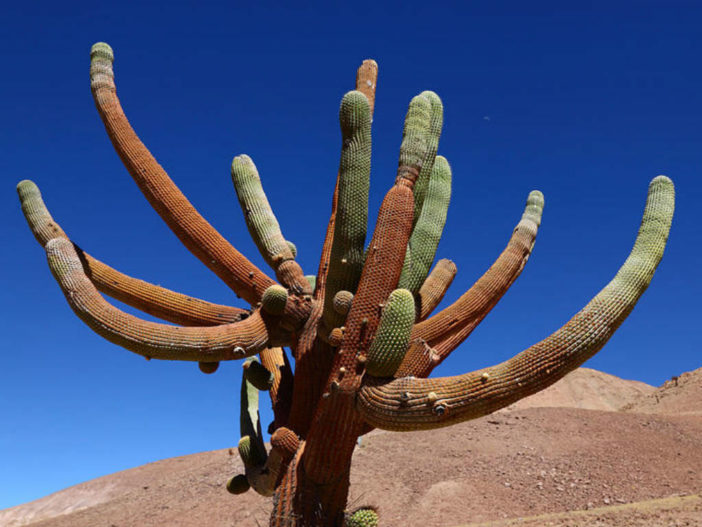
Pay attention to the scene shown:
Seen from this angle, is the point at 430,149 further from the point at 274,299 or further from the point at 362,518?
the point at 362,518

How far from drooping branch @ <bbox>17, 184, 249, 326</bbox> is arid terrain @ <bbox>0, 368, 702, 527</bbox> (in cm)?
670

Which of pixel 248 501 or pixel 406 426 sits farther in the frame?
pixel 248 501

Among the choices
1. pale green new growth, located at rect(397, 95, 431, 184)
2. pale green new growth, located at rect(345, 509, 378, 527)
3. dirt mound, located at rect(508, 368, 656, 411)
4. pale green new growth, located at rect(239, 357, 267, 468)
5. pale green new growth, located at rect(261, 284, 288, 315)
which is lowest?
pale green new growth, located at rect(345, 509, 378, 527)

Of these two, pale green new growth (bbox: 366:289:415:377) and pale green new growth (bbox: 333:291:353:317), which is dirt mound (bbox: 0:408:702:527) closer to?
pale green new growth (bbox: 333:291:353:317)

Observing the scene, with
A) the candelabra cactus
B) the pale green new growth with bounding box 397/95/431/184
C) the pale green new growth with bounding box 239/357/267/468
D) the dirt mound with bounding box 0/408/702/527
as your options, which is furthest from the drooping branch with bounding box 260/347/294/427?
the dirt mound with bounding box 0/408/702/527

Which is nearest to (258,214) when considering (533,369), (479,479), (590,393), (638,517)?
(533,369)

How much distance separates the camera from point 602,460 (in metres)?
17.1

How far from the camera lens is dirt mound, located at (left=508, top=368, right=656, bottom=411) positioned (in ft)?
115

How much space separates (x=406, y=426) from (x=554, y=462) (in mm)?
13028

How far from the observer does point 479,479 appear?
16594mm

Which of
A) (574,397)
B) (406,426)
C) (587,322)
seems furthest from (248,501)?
(574,397)

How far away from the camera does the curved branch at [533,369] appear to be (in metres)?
5.22

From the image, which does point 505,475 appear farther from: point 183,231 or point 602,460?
point 183,231

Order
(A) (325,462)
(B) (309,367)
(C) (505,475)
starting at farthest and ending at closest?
(C) (505,475) < (B) (309,367) < (A) (325,462)
